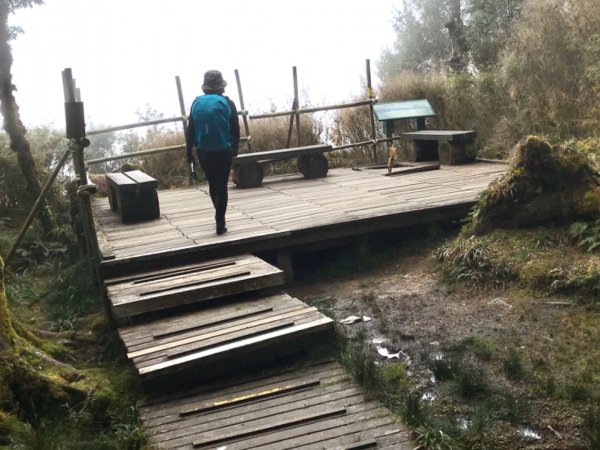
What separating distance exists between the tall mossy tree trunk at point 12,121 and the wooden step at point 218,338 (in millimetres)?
4955

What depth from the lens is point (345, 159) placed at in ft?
43.1

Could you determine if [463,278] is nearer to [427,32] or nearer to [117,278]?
[117,278]

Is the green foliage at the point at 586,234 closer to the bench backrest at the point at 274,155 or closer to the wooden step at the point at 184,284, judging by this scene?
the wooden step at the point at 184,284

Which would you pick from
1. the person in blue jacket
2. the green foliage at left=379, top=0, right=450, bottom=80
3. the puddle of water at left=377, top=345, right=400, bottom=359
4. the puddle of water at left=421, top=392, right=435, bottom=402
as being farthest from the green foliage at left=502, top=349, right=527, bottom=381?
the green foliage at left=379, top=0, right=450, bottom=80

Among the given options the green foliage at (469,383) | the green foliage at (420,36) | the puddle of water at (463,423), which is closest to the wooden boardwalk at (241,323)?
the puddle of water at (463,423)

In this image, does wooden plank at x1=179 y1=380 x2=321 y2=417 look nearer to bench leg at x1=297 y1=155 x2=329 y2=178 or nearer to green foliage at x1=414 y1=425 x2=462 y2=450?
green foliage at x1=414 y1=425 x2=462 y2=450

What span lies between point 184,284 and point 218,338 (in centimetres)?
100

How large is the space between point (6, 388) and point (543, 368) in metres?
3.07

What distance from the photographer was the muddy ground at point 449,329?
348 cm

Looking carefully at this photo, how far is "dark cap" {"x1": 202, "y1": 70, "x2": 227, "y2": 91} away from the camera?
636 centimetres

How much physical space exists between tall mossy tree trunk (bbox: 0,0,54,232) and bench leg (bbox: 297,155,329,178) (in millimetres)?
3899

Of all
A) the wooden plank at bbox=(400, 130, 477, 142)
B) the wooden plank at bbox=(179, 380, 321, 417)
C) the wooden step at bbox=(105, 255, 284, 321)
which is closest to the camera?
the wooden plank at bbox=(179, 380, 321, 417)

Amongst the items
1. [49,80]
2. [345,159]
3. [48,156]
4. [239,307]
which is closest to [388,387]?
[239,307]

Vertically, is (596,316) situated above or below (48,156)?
below
